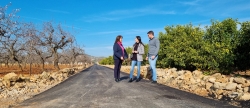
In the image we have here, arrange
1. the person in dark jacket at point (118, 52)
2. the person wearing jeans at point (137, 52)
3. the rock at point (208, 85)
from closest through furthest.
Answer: the rock at point (208, 85)
the person in dark jacket at point (118, 52)
the person wearing jeans at point (137, 52)

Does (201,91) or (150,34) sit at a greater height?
(150,34)

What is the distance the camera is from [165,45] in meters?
28.2

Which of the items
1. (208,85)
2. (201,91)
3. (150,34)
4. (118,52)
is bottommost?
(201,91)

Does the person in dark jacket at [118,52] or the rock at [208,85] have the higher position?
the person in dark jacket at [118,52]

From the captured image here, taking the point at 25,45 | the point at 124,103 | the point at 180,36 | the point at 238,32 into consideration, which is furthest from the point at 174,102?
the point at 25,45

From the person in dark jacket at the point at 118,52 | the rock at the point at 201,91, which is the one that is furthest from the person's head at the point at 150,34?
the rock at the point at 201,91

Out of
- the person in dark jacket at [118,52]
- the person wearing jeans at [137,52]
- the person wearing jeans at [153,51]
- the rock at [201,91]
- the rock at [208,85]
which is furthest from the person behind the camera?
the person wearing jeans at [137,52]

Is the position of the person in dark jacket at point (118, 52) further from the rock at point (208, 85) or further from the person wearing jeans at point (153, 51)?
the rock at point (208, 85)

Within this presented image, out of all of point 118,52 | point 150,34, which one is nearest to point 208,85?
point 150,34

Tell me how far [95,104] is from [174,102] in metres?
1.92

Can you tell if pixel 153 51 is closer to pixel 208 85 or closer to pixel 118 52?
pixel 118 52

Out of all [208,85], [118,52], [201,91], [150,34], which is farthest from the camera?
[118,52]

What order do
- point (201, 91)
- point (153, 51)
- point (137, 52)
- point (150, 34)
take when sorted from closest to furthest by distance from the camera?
point (201, 91) → point (153, 51) → point (150, 34) → point (137, 52)

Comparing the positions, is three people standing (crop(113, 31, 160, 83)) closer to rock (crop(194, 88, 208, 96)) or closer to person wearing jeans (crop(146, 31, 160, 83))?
person wearing jeans (crop(146, 31, 160, 83))
